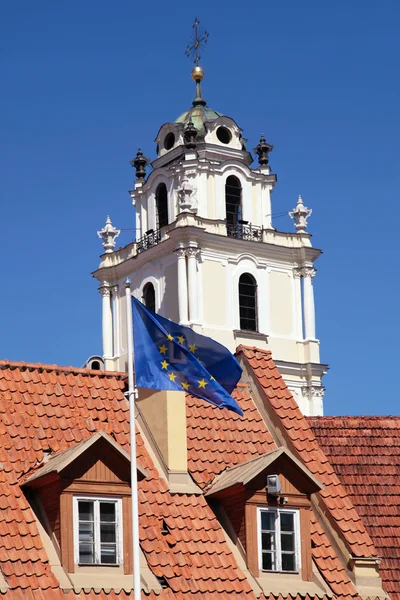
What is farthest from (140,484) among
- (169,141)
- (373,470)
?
(169,141)

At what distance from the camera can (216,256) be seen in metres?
90.6

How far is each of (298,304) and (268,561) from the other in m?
66.3

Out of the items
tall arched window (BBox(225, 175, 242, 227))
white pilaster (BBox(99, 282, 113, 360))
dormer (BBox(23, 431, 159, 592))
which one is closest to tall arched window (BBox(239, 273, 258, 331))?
tall arched window (BBox(225, 175, 242, 227))

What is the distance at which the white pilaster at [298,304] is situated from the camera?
3647 inches

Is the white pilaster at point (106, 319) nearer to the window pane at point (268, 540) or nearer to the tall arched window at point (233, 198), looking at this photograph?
the tall arched window at point (233, 198)

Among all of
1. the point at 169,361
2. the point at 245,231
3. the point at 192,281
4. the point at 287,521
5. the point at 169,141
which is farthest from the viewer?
the point at 169,141

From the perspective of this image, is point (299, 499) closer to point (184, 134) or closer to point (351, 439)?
point (351, 439)

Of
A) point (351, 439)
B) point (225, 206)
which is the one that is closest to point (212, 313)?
point (225, 206)

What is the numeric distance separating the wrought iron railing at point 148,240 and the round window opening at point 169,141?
519 centimetres

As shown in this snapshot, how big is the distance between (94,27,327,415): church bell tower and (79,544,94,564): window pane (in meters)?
61.6

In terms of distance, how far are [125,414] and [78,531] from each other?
349cm

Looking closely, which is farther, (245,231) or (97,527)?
(245,231)

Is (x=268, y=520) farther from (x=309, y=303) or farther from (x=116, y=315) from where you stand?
(x=116, y=315)

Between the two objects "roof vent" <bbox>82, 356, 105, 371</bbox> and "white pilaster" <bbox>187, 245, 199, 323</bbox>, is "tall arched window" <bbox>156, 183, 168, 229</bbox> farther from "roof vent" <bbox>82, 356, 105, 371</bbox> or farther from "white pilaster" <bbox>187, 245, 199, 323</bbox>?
"roof vent" <bbox>82, 356, 105, 371</bbox>
